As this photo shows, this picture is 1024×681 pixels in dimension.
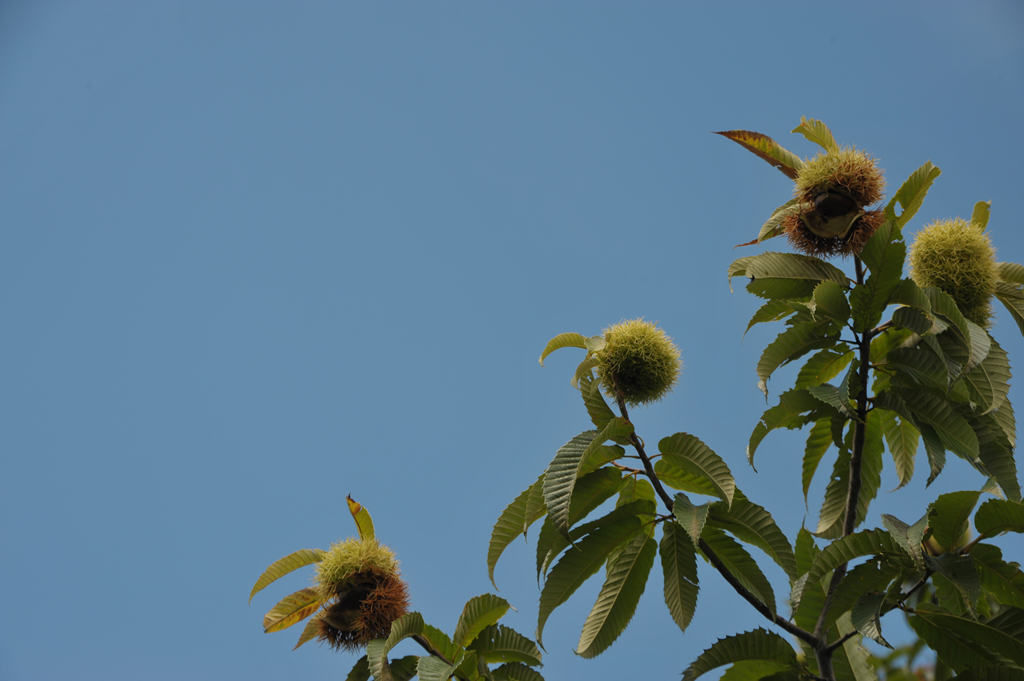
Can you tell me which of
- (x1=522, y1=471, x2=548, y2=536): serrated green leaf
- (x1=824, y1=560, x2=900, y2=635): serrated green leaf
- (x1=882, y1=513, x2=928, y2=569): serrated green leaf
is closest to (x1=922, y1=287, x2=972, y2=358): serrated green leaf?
(x1=882, y1=513, x2=928, y2=569): serrated green leaf

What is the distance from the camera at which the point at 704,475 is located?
221cm

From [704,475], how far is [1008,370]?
45.2 inches

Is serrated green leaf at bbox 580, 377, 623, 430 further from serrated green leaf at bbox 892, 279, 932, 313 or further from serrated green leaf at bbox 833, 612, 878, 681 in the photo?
serrated green leaf at bbox 833, 612, 878, 681

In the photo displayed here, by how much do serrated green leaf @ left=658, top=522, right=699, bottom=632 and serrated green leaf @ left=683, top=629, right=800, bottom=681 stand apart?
0.15 metres

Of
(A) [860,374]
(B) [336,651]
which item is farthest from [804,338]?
(B) [336,651]

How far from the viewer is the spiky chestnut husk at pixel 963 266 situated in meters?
2.52

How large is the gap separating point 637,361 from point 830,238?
823mm

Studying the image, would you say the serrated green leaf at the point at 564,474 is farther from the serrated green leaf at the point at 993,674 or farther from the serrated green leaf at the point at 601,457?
the serrated green leaf at the point at 993,674

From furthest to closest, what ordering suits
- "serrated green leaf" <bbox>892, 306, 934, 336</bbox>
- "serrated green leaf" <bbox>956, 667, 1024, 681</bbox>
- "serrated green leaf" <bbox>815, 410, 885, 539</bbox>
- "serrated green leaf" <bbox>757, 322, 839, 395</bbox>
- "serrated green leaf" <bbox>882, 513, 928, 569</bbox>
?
"serrated green leaf" <bbox>815, 410, 885, 539</bbox> → "serrated green leaf" <bbox>757, 322, 839, 395</bbox> → "serrated green leaf" <bbox>892, 306, 934, 336</bbox> → "serrated green leaf" <bbox>956, 667, 1024, 681</bbox> → "serrated green leaf" <bbox>882, 513, 928, 569</bbox>

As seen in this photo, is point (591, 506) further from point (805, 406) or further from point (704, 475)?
point (805, 406)

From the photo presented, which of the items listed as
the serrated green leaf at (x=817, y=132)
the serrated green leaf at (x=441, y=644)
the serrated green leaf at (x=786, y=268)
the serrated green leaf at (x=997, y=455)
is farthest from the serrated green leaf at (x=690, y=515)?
the serrated green leaf at (x=817, y=132)

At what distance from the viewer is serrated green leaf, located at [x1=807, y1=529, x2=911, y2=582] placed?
219 cm

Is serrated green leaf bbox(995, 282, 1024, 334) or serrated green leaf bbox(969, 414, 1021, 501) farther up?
serrated green leaf bbox(995, 282, 1024, 334)

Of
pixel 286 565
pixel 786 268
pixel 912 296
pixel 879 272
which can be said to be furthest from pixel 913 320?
pixel 286 565
